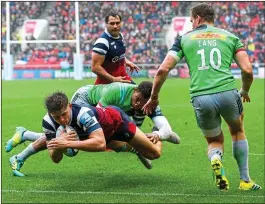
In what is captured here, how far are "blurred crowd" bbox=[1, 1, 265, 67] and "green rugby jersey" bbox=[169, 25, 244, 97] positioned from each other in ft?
117

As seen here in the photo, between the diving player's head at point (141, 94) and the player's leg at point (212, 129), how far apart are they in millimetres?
949

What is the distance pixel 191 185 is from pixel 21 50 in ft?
121

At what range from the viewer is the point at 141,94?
9.41 m

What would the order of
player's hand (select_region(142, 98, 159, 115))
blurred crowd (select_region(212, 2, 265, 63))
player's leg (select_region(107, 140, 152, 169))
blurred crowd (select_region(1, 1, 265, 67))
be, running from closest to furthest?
player's hand (select_region(142, 98, 159, 115)), player's leg (select_region(107, 140, 152, 169)), blurred crowd (select_region(1, 1, 265, 67)), blurred crowd (select_region(212, 2, 265, 63))

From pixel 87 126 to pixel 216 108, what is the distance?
5.03 ft

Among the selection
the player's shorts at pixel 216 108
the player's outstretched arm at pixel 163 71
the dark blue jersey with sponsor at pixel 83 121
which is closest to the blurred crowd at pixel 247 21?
the player's shorts at pixel 216 108

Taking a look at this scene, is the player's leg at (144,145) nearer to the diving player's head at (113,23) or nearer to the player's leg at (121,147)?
the player's leg at (121,147)

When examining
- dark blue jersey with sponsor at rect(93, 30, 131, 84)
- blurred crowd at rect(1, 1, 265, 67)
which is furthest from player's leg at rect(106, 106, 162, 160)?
blurred crowd at rect(1, 1, 265, 67)

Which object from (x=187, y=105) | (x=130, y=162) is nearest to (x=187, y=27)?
(x=187, y=105)

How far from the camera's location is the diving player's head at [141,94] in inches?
365

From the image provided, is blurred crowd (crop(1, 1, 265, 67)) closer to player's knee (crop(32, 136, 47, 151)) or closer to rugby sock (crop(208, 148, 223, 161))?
player's knee (crop(32, 136, 47, 151))

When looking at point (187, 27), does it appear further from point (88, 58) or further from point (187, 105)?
point (187, 105)

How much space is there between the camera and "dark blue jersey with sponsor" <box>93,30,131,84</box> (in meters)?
11.5

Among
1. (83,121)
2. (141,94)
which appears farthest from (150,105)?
(83,121)
